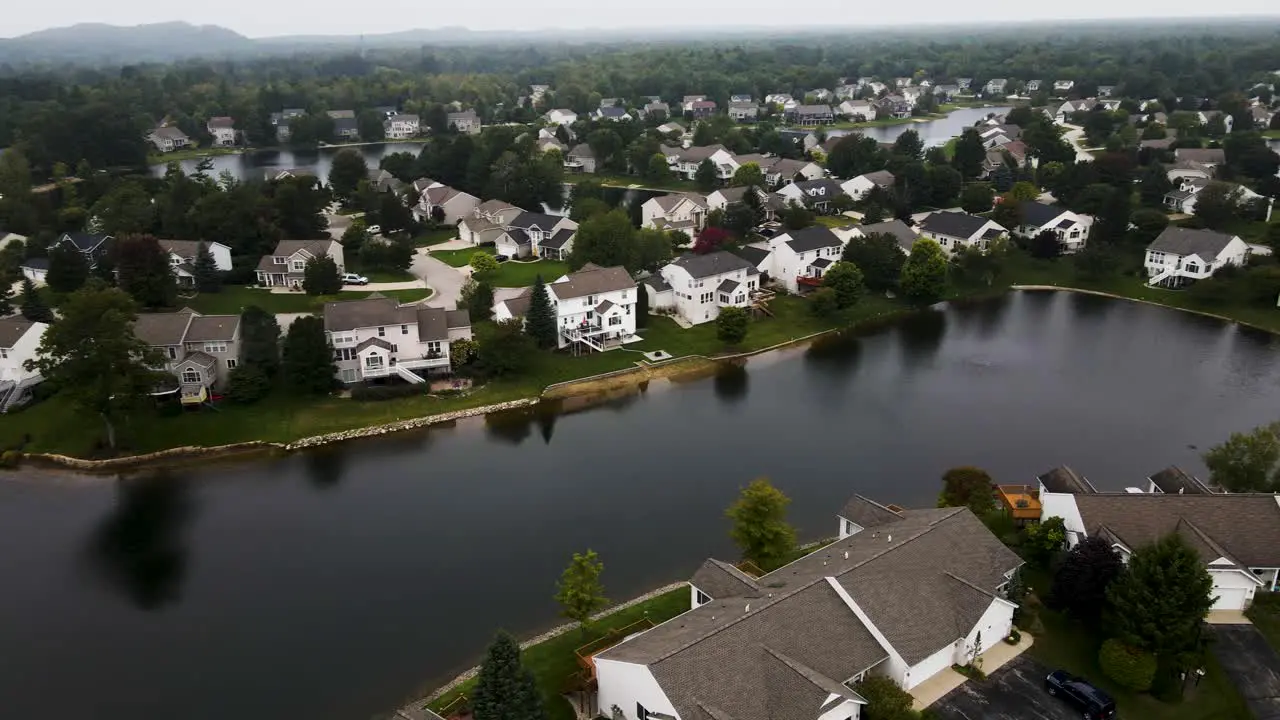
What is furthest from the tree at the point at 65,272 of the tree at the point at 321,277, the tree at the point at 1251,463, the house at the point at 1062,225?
the house at the point at 1062,225

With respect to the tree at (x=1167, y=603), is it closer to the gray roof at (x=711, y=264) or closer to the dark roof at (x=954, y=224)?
the gray roof at (x=711, y=264)

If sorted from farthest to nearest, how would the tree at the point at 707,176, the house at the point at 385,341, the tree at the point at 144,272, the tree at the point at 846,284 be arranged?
the tree at the point at 707,176 → the tree at the point at 846,284 → the tree at the point at 144,272 → the house at the point at 385,341

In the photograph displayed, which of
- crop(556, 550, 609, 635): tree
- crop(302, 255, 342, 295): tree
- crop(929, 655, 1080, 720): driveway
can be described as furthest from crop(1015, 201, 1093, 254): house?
crop(556, 550, 609, 635): tree

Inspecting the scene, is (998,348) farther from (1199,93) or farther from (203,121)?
(203,121)

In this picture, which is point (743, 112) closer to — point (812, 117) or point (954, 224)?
point (812, 117)

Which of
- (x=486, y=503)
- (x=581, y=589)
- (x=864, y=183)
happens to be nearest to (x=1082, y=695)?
(x=581, y=589)

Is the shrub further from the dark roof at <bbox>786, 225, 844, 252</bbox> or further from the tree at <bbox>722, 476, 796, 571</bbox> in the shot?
the dark roof at <bbox>786, 225, 844, 252</bbox>
